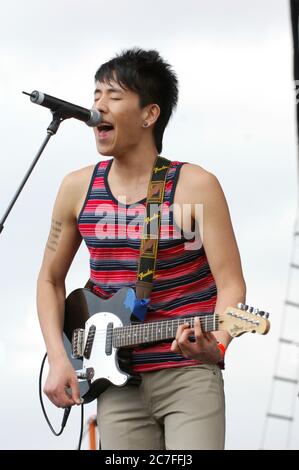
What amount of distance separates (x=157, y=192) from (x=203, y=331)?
30.9 inches

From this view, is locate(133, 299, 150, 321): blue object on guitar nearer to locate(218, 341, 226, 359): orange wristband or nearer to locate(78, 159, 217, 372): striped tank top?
locate(78, 159, 217, 372): striped tank top

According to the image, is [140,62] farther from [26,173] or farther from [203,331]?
[203,331]

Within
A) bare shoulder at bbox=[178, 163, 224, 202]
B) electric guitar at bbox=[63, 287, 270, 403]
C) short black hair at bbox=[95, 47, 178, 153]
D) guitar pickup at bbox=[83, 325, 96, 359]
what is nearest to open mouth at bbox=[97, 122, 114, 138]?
short black hair at bbox=[95, 47, 178, 153]

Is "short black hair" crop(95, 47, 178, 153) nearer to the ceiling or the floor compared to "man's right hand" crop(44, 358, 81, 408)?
nearer to the ceiling

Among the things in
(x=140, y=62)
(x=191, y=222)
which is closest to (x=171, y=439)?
(x=191, y=222)

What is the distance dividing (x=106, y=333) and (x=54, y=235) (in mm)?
606

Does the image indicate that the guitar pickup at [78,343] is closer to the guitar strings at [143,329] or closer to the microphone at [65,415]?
the guitar strings at [143,329]

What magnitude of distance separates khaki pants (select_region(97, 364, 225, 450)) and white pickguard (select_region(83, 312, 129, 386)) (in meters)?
0.08

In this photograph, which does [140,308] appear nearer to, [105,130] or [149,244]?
[149,244]

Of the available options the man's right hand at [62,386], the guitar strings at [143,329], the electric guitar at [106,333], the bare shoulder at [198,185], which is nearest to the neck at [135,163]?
the bare shoulder at [198,185]

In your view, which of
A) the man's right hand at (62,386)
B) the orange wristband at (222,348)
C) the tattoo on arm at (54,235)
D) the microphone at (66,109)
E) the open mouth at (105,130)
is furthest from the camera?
the tattoo on arm at (54,235)

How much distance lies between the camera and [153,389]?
4.59m

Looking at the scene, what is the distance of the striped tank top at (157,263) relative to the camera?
4.60 meters

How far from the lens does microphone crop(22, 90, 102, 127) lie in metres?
4.48
